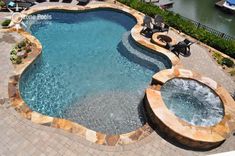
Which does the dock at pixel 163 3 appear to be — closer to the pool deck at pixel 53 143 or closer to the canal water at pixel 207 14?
the canal water at pixel 207 14

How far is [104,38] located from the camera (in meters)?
20.3

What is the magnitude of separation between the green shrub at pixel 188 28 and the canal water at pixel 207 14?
21.6 ft

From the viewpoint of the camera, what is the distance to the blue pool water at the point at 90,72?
45.5 ft

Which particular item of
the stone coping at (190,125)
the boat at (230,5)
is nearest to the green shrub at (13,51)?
the stone coping at (190,125)

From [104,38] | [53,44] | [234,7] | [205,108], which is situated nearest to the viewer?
[205,108]

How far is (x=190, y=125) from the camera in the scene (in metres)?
12.6

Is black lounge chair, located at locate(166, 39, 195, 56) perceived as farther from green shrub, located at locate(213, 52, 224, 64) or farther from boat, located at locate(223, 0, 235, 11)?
boat, located at locate(223, 0, 235, 11)

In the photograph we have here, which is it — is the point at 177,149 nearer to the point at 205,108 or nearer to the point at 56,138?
the point at 205,108

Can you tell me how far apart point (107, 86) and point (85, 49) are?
434cm

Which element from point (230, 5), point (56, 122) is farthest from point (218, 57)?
point (230, 5)

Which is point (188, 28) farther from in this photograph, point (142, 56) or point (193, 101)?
point (193, 101)

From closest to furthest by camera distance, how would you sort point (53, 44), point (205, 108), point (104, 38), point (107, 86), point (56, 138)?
point (56, 138) → point (205, 108) → point (107, 86) → point (53, 44) → point (104, 38)

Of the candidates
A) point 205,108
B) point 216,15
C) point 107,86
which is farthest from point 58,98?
point 216,15

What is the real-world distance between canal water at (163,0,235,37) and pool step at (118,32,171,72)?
39.4 ft
